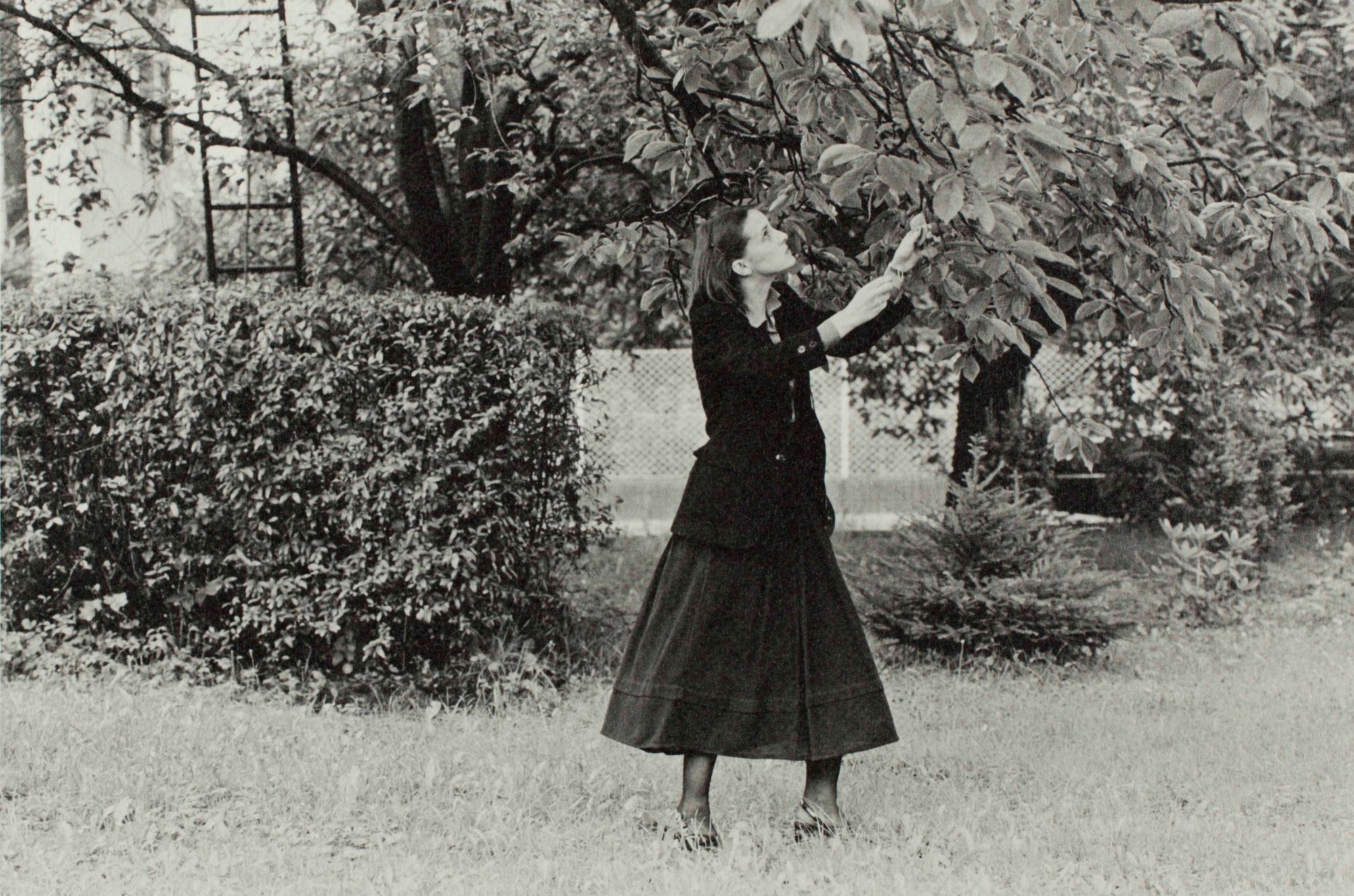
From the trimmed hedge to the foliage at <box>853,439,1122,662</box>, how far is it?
6.93ft

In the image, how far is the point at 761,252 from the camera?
157 inches

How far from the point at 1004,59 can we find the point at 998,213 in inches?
14.8

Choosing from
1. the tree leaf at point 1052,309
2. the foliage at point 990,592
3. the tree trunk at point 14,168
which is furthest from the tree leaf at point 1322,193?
the tree trunk at point 14,168

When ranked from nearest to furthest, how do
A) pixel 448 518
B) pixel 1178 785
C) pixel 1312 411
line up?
pixel 1178 785, pixel 448 518, pixel 1312 411

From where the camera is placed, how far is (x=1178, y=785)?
4961 mm

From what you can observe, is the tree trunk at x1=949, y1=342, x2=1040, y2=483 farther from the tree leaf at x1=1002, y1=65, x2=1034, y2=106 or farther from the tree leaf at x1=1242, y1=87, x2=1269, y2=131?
the tree leaf at x1=1002, y1=65, x2=1034, y2=106

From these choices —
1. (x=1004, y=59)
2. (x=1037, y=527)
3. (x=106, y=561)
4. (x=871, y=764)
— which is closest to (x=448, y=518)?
(x=106, y=561)

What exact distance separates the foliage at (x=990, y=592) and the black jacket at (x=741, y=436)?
135 inches

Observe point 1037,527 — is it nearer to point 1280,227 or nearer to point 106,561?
point 1280,227

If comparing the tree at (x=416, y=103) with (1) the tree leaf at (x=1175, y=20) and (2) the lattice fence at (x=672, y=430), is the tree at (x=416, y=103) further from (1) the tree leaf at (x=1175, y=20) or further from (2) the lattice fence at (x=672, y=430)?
(2) the lattice fence at (x=672, y=430)

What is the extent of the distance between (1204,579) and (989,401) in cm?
188

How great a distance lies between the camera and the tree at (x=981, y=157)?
3240 mm

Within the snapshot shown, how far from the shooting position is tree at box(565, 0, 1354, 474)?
3.24 meters

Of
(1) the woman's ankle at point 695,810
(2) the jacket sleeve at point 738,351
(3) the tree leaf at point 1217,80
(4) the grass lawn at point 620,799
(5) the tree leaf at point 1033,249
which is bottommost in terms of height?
(4) the grass lawn at point 620,799
